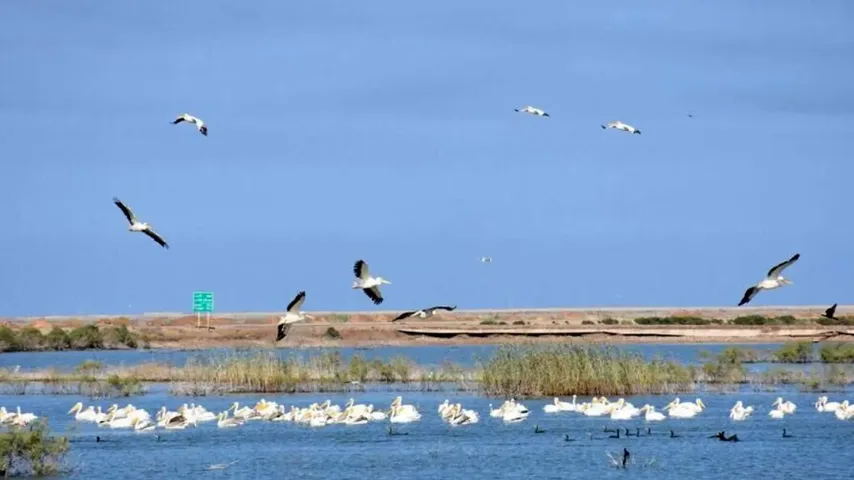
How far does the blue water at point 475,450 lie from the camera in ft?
82.5

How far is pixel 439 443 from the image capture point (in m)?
28.9

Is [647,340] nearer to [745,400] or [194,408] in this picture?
[745,400]

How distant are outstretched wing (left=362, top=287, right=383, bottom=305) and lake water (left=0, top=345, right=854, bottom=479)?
13.7ft

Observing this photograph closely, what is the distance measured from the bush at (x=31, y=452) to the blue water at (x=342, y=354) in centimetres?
2940

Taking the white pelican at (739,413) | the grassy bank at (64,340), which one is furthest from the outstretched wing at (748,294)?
the grassy bank at (64,340)

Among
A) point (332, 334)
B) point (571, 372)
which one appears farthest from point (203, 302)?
point (571, 372)

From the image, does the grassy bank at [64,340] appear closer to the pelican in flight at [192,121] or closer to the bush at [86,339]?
the bush at [86,339]

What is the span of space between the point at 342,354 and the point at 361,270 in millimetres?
40721

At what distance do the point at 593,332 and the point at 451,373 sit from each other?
2870 cm

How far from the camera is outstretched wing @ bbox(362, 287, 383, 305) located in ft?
70.6

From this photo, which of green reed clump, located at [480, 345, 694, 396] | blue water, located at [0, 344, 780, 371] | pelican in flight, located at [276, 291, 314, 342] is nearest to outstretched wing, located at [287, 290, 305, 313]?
pelican in flight, located at [276, 291, 314, 342]

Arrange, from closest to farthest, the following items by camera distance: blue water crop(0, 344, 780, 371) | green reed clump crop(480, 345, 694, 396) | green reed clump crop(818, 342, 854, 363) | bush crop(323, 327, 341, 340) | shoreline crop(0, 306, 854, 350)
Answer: green reed clump crop(480, 345, 694, 396) → green reed clump crop(818, 342, 854, 363) → blue water crop(0, 344, 780, 371) → shoreline crop(0, 306, 854, 350) → bush crop(323, 327, 341, 340)

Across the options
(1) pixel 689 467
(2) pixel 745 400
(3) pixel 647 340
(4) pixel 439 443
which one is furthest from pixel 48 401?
(3) pixel 647 340

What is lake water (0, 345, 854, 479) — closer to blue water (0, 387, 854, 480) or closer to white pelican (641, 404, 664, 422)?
blue water (0, 387, 854, 480)
